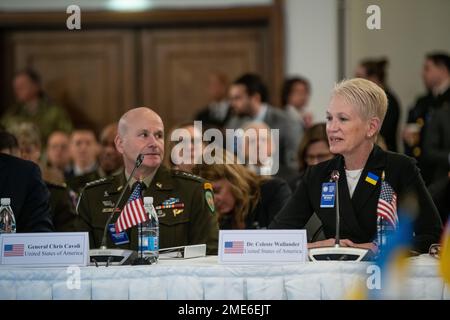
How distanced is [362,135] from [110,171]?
2437 millimetres

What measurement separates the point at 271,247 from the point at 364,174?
541 millimetres

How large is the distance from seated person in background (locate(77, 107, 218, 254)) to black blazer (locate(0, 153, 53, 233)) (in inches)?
6.2

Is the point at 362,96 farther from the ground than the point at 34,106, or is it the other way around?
the point at 362,96

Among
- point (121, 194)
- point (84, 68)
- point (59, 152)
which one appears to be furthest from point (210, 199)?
point (84, 68)

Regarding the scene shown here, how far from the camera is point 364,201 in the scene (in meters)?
3.84

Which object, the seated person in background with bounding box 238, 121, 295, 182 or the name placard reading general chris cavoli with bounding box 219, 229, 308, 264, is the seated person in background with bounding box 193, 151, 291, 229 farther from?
the name placard reading general chris cavoli with bounding box 219, 229, 308, 264

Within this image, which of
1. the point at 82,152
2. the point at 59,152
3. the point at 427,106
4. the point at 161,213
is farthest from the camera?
the point at 82,152

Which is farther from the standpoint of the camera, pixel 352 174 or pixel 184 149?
pixel 184 149

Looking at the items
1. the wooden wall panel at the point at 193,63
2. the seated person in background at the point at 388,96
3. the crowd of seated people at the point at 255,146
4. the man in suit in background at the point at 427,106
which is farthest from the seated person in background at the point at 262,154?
the wooden wall panel at the point at 193,63

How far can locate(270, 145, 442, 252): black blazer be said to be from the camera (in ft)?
12.4

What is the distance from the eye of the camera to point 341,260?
3535mm

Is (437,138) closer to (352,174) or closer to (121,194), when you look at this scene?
(352,174)

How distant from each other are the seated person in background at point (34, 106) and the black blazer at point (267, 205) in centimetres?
384
